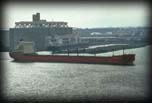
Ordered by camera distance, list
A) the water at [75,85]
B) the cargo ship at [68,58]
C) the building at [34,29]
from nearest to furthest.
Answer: the water at [75,85]
the building at [34,29]
the cargo ship at [68,58]

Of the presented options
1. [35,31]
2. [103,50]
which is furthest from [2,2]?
[103,50]

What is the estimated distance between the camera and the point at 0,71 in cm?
129

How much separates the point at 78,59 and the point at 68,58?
1.90 ft

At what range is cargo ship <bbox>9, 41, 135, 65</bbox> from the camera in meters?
14.9

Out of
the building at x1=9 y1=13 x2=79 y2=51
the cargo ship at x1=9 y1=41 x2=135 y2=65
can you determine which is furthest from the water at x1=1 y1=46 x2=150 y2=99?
the cargo ship at x1=9 y1=41 x2=135 y2=65

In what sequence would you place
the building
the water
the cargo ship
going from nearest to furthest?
the water
the building
the cargo ship

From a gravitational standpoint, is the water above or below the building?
below

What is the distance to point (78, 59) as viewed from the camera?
1547 centimetres

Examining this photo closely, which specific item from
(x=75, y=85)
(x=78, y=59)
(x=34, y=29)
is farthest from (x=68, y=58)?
(x=34, y=29)

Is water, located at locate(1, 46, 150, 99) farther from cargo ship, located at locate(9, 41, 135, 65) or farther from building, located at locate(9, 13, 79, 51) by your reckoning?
cargo ship, located at locate(9, 41, 135, 65)

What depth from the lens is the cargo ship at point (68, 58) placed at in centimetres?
1488

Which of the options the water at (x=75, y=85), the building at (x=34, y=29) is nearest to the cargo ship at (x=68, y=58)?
the water at (x=75, y=85)

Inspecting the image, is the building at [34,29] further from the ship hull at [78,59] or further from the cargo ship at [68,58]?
the ship hull at [78,59]

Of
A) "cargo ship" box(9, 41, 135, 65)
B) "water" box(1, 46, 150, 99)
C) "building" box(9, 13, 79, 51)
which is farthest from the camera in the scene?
"cargo ship" box(9, 41, 135, 65)
